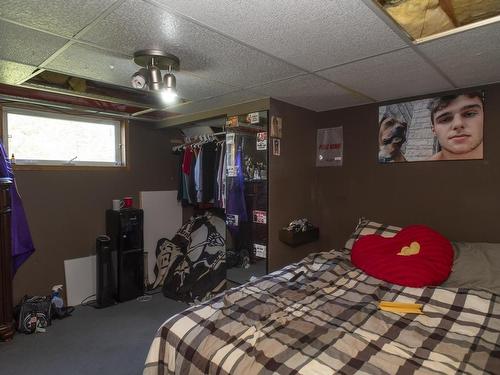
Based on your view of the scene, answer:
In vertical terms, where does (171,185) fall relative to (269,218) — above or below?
above

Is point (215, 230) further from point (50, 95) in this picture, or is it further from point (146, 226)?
point (50, 95)

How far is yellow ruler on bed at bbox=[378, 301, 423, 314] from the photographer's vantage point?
1617 millimetres

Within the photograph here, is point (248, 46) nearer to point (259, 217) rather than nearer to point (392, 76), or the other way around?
point (392, 76)

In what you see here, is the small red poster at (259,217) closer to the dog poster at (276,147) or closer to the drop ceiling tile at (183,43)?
the dog poster at (276,147)

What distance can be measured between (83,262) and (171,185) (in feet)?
4.52

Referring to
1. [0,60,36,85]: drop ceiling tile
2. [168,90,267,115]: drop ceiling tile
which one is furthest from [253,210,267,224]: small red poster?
[0,60,36,85]: drop ceiling tile

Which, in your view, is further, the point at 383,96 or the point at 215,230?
the point at 215,230

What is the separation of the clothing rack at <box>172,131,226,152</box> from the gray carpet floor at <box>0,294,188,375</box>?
1883 mm

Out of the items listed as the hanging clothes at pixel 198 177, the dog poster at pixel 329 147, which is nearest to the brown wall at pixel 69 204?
the hanging clothes at pixel 198 177

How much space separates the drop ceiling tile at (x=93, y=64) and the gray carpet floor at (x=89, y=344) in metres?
2.07

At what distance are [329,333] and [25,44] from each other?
2.17 m

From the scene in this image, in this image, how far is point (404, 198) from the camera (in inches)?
105

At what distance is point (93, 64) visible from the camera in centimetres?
186

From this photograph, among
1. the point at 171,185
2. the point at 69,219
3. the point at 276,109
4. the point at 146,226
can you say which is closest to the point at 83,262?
the point at 69,219
